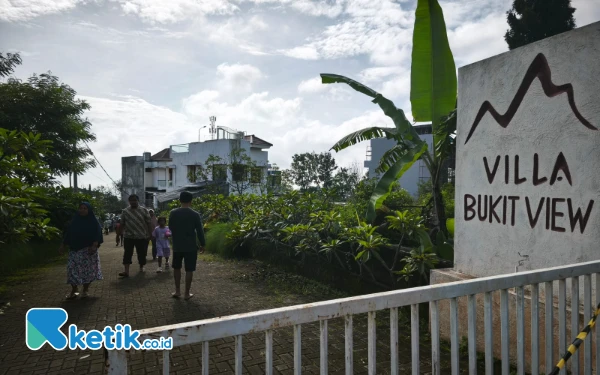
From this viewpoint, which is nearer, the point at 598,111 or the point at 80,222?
the point at 598,111

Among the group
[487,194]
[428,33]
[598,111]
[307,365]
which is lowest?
[307,365]

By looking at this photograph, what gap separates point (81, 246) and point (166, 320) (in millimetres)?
2026

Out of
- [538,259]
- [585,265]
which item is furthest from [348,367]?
[538,259]

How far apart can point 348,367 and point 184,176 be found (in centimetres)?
3687

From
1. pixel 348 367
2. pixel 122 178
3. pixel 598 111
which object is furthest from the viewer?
pixel 122 178

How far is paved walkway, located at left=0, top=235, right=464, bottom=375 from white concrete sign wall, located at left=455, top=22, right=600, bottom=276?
1.44 meters

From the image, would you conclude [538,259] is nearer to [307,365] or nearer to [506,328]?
[506,328]

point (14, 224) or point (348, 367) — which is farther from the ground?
point (14, 224)

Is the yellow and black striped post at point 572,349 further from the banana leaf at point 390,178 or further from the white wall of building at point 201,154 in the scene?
the white wall of building at point 201,154

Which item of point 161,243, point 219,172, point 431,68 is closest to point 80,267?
point 161,243

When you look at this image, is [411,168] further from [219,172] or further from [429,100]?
[429,100]

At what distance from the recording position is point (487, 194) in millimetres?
4059

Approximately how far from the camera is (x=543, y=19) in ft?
55.5

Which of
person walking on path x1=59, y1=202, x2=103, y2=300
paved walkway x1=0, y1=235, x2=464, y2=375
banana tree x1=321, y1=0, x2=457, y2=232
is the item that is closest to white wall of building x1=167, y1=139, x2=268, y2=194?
paved walkway x1=0, y1=235, x2=464, y2=375
